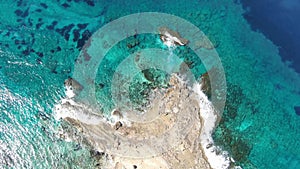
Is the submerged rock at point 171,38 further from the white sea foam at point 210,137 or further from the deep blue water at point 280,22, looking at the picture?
the deep blue water at point 280,22

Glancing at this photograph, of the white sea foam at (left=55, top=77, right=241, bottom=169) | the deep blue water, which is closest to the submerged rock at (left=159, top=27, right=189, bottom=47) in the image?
the white sea foam at (left=55, top=77, right=241, bottom=169)

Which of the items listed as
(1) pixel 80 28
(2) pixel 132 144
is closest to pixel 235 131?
(2) pixel 132 144

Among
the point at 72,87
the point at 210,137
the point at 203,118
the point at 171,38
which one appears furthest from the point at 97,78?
the point at 210,137

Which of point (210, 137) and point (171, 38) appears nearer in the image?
point (210, 137)

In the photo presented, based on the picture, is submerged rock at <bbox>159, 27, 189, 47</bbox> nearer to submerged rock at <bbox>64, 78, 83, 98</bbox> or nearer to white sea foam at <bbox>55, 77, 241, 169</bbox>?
white sea foam at <bbox>55, 77, 241, 169</bbox>

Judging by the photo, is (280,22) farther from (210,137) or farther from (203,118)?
(210,137)

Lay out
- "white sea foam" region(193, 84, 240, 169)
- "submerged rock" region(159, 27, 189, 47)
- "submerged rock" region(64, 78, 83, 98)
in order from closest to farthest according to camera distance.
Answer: "white sea foam" region(193, 84, 240, 169)
"submerged rock" region(64, 78, 83, 98)
"submerged rock" region(159, 27, 189, 47)
